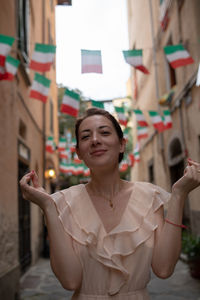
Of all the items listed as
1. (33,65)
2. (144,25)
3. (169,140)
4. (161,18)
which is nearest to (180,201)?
(33,65)

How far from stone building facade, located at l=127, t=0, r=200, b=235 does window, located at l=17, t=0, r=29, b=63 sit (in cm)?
410

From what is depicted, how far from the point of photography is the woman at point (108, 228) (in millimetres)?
1507

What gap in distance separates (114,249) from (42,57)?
4.07 metres

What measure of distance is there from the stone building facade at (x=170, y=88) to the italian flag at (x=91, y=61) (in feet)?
10.5

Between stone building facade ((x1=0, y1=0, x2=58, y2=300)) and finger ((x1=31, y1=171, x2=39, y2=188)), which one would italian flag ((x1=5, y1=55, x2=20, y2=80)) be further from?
finger ((x1=31, y1=171, x2=39, y2=188))

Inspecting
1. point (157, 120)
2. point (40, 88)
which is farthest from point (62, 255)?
point (157, 120)

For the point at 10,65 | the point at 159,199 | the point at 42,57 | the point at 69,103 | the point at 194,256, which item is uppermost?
the point at 42,57

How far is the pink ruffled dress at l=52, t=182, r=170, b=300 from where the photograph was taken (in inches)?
60.1

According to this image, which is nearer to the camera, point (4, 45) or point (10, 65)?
point (4, 45)

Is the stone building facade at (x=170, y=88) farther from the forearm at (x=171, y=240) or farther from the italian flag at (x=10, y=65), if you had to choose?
the forearm at (x=171, y=240)

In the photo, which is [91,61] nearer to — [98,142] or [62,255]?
[98,142]

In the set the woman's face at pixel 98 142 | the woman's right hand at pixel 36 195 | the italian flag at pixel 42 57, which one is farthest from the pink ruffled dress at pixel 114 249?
the italian flag at pixel 42 57

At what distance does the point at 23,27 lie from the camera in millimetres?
7398

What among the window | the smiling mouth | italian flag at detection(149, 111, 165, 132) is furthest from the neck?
italian flag at detection(149, 111, 165, 132)
